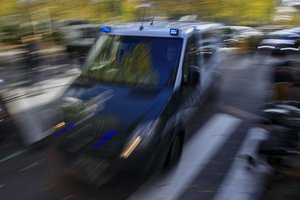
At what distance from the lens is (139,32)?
5.17m

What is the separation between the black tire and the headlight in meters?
0.51

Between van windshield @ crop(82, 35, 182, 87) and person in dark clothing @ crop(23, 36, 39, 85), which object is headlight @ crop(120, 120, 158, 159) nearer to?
van windshield @ crop(82, 35, 182, 87)

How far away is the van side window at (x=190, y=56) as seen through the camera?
16.0 feet

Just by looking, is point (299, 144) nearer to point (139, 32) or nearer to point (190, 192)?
point (190, 192)

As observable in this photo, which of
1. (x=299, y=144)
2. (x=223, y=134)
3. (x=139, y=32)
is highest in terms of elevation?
(x=139, y=32)

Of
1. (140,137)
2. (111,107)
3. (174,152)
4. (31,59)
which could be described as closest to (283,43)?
(31,59)

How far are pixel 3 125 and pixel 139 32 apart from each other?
2.70 m

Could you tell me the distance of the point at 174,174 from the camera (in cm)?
444

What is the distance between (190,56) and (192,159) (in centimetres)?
154

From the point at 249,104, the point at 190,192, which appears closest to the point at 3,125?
the point at 190,192

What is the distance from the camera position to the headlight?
12.2 ft

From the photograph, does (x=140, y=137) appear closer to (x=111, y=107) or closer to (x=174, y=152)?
(x=111, y=107)

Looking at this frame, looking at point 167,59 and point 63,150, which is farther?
point 167,59

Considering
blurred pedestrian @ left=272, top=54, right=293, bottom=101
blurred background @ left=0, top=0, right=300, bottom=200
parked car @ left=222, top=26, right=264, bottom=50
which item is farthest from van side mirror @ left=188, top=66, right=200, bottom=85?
parked car @ left=222, top=26, right=264, bottom=50
